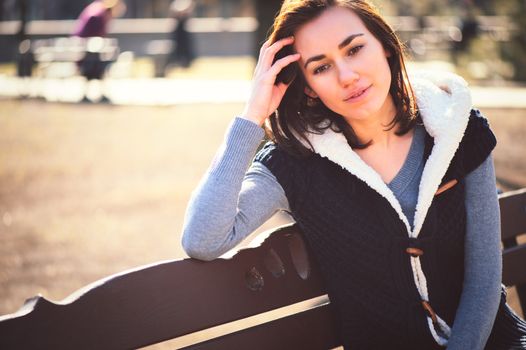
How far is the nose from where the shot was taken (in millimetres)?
2205

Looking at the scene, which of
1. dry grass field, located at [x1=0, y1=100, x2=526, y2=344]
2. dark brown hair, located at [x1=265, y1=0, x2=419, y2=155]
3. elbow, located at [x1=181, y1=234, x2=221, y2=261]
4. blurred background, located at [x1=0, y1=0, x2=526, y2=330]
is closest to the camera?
elbow, located at [x1=181, y1=234, x2=221, y2=261]

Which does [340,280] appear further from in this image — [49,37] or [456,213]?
[49,37]

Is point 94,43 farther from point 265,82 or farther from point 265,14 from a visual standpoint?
point 265,82

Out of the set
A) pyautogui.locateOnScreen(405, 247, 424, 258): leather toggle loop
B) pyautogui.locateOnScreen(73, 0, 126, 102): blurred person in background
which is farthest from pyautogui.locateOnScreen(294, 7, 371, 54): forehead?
pyautogui.locateOnScreen(73, 0, 126, 102): blurred person in background

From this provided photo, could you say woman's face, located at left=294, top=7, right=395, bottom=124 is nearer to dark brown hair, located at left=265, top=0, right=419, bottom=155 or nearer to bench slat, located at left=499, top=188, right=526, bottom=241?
dark brown hair, located at left=265, top=0, right=419, bottom=155

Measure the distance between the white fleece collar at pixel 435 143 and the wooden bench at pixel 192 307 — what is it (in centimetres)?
28

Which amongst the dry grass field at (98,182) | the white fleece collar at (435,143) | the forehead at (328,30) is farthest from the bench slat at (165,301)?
the dry grass field at (98,182)

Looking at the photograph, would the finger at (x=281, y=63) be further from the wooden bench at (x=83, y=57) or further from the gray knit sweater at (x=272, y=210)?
the wooden bench at (x=83, y=57)

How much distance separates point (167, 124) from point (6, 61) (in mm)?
16103

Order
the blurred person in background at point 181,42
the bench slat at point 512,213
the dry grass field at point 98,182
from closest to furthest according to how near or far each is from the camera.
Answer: the bench slat at point 512,213
the dry grass field at point 98,182
the blurred person in background at point 181,42

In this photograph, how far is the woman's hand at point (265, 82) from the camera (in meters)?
2.24

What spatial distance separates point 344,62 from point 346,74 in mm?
47

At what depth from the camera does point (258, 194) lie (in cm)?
222

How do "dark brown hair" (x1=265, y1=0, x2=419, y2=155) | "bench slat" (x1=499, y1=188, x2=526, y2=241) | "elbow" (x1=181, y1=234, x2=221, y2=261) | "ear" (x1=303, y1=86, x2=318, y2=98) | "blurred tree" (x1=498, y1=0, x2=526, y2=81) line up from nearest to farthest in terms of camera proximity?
"elbow" (x1=181, y1=234, x2=221, y2=261), "dark brown hair" (x1=265, y1=0, x2=419, y2=155), "ear" (x1=303, y1=86, x2=318, y2=98), "bench slat" (x1=499, y1=188, x2=526, y2=241), "blurred tree" (x1=498, y1=0, x2=526, y2=81)
